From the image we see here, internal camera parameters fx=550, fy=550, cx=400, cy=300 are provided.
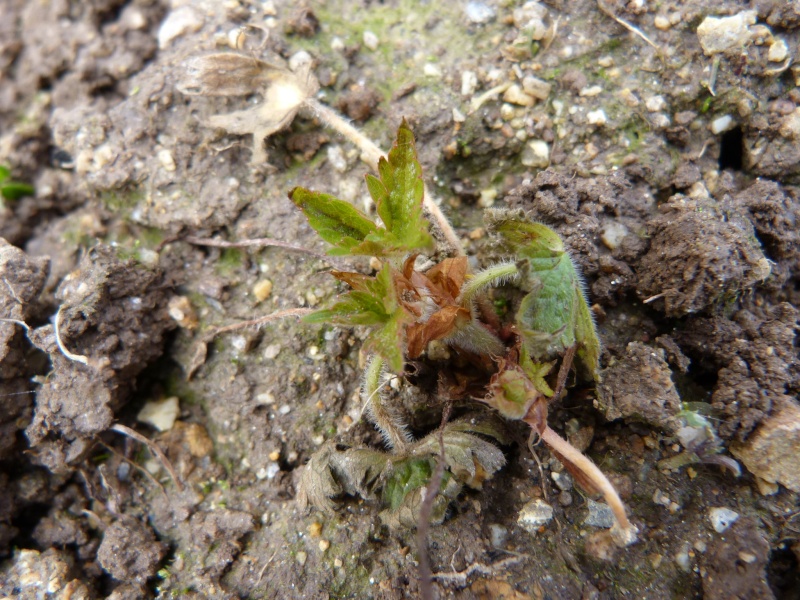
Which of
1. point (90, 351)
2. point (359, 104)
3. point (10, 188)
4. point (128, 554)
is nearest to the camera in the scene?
point (128, 554)

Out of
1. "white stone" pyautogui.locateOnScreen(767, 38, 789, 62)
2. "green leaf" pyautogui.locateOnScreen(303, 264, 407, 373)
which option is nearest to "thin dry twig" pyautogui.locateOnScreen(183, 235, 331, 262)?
"green leaf" pyautogui.locateOnScreen(303, 264, 407, 373)

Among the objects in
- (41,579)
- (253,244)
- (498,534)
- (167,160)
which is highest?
(167,160)

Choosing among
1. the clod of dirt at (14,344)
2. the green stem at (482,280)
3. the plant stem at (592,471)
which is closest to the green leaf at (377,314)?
the green stem at (482,280)

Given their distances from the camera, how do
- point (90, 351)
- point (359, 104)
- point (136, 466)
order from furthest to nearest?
point (359, 104) → point (136, 466) → point (90, 351)

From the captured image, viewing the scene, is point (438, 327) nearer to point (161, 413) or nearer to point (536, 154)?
point (536, 154)

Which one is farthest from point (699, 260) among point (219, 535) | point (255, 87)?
point (219, 535)

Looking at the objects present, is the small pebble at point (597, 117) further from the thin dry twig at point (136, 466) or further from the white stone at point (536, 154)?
Answer: the thin dry twig at point (136, 466)

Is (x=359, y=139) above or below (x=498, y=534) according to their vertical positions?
above

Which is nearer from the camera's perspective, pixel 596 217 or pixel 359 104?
pixel 596 217
